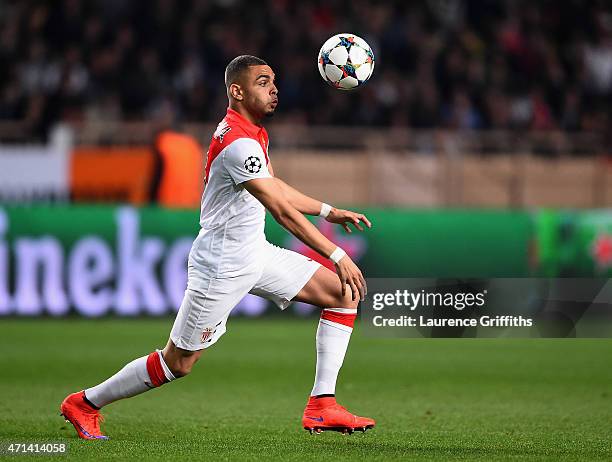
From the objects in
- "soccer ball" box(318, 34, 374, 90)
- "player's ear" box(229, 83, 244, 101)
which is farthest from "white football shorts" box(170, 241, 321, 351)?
"soccer ball" box(318, 34, 374, 90)

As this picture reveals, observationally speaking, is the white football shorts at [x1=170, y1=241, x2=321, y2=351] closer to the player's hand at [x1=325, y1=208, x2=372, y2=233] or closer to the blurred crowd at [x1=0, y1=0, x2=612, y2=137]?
the player's hand at [x1=325, y1=208, x2=372, y2=233]

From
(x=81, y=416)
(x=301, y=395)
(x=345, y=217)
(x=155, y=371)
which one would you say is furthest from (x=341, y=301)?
(x=301, y=395)

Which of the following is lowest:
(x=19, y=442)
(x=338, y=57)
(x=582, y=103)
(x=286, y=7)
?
(x=19, y=442)

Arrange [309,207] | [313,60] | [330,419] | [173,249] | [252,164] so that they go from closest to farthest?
[252,164], [330,419], [309,207], [173,249], [313,60]

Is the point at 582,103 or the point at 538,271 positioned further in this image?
the point at 582,103

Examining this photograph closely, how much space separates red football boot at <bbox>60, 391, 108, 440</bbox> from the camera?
7.09 m

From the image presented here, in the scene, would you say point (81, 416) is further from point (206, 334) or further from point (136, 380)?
point (206, 334)

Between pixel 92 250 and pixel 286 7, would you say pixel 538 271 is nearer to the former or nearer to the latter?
pixel 92 250

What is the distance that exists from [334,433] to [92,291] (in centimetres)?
733

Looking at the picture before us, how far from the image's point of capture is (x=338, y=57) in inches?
293

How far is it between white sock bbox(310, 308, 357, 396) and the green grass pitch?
0.39m

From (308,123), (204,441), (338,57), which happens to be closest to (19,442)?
(204,441)

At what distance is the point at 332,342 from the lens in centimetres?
718
